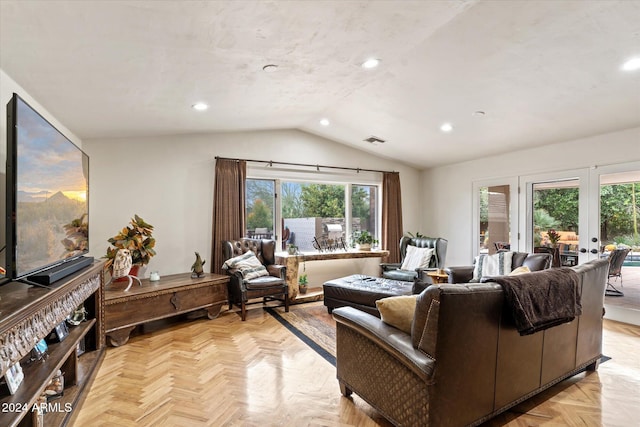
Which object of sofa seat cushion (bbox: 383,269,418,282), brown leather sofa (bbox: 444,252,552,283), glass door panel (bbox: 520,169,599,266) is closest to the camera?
brown leather sofa (bbox: 444,252,552,283)

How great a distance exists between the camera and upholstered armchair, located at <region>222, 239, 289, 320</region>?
13.0 ft

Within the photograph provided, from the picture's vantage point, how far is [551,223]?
4.53 m

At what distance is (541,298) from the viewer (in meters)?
1.89

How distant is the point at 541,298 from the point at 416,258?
3.12m

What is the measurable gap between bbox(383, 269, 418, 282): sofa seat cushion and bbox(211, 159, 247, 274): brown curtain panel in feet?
7.31

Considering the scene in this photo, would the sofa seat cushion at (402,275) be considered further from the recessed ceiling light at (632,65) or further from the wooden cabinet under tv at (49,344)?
the wooden cabinet under tv at (49,344)

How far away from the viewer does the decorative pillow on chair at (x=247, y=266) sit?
4121 millimetres

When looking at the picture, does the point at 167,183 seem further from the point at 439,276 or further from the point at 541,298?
the point at 541,298

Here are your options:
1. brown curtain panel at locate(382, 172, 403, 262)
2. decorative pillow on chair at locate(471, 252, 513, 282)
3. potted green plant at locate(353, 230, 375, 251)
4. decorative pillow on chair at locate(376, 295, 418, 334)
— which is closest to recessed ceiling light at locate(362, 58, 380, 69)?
decorative pillow on chair at locate(376, 295, 418, 334)

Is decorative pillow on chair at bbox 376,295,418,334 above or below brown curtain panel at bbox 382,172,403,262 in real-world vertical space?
below

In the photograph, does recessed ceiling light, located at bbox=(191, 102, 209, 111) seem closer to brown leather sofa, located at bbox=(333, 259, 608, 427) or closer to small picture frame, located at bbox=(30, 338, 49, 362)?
small picture frame, located at bbox=(30, 338, 49, 362)

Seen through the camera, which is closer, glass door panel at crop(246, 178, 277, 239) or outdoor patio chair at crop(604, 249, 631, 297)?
outdoor patio chair at crop(604, 249, 631, 297)

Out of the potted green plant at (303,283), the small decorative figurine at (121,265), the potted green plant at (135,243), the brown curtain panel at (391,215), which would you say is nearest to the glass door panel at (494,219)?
the brown curtain panel at (391,215)

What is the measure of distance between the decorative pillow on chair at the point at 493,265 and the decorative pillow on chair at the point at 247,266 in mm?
2617
